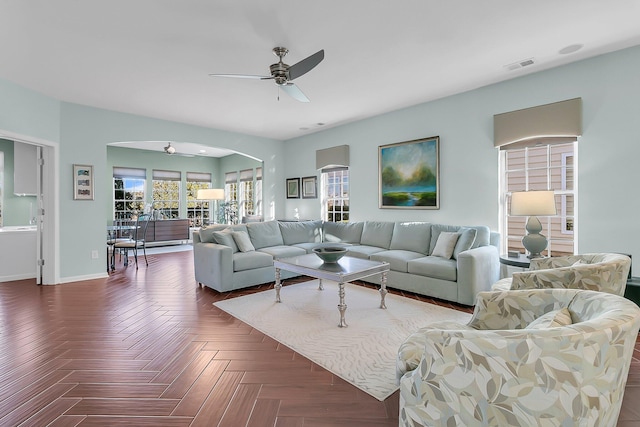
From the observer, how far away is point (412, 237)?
4.78 metres

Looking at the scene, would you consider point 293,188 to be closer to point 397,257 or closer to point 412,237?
point 412,237

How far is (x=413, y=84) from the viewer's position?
13.8ft

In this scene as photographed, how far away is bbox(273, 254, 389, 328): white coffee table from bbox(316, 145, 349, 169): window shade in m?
2.81

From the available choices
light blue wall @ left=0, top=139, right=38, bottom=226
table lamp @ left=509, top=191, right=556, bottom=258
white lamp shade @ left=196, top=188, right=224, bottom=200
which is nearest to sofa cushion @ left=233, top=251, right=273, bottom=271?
table lamp @ left=509, top=191, right=556, bottom=258

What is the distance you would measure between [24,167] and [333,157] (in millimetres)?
5432

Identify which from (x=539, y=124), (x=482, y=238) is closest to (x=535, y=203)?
(x=482, y=238)

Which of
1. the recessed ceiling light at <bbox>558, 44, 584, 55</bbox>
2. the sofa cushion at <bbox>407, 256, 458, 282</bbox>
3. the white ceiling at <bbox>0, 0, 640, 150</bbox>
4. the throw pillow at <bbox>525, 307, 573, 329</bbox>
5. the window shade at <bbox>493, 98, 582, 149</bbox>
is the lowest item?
the sofa cushion at <bbox>407, 256, 458, 282</bbox>

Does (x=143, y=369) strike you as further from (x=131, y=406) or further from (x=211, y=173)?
(x=211, y=173)

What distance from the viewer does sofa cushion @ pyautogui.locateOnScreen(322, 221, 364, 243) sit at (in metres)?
5.60

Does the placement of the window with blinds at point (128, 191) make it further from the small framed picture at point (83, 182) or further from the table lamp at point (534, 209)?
the table lamp at point (534, 209)

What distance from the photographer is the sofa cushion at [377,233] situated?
16.9 feet

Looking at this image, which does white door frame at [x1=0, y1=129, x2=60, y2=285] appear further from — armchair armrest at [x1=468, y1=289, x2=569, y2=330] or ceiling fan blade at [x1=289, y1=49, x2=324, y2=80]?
armchair armrest at [x1=468, y1=289, x2=569, y2=330]

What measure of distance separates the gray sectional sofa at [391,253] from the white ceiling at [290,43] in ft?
6.52

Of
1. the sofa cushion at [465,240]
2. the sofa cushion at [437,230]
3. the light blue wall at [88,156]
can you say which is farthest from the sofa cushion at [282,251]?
the light blue wall at [88,156]
